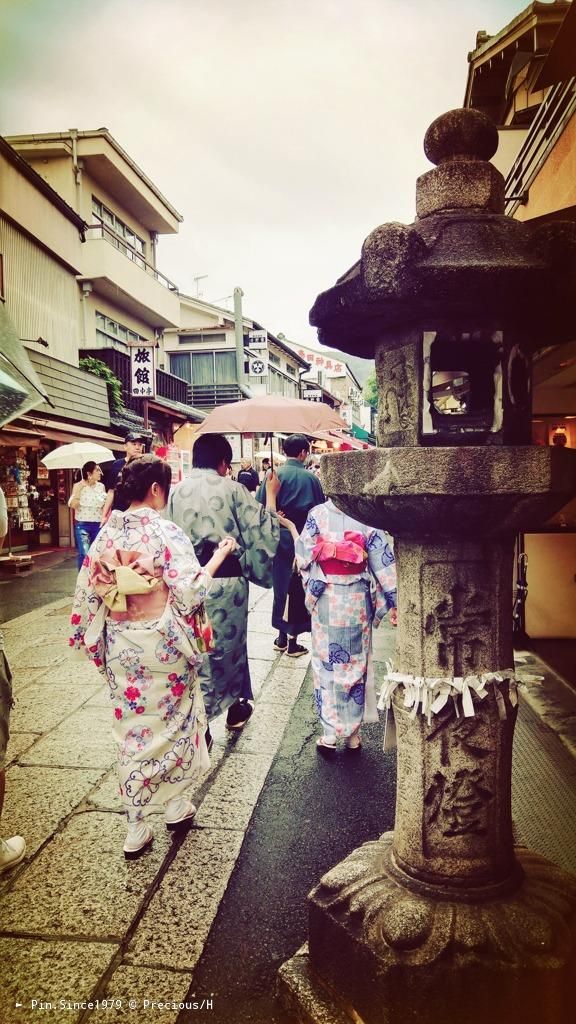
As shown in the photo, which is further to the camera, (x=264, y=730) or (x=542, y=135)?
(x=542, y=135)

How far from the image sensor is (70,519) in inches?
609

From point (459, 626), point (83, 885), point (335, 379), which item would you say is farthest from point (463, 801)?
point (335, 379)

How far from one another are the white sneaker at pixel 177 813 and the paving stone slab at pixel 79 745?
3.03 feet

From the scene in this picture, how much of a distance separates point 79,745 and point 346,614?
2.15 meters

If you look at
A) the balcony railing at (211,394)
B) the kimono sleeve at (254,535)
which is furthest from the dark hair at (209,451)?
the balcony railing at (211,394)

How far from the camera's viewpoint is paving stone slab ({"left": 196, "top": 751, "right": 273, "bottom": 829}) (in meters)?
3.33

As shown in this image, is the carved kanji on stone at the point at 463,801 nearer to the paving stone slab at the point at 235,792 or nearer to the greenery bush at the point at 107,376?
the paving stone slab at the point at 235,792

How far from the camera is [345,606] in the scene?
4082 millimetres

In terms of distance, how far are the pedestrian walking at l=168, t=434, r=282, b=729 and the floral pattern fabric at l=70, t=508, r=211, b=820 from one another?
1.06 m

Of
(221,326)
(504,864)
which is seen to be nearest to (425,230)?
(504,864)

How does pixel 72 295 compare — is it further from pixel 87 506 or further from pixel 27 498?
pixel 87 506

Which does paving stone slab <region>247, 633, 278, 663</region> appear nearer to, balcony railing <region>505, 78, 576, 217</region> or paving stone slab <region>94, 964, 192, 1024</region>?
paving stone slab <region>94, 964, 192, 1024</region>

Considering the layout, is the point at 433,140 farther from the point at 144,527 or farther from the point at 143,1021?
the point at 143,1021

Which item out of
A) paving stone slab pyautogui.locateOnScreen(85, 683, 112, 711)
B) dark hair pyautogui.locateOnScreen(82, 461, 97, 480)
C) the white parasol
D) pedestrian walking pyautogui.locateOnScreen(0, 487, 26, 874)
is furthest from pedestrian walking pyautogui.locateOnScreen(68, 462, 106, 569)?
pedestrian walking pyautogui.locateOnScreen(0, 487, 26, 874)
